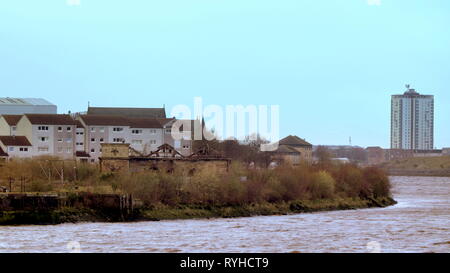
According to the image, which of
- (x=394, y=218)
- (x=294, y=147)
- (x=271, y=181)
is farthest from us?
(x=294, y=147)

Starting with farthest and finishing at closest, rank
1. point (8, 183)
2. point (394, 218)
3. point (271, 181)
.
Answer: point (271, 181)
point (8, 183)
point (394, 218)

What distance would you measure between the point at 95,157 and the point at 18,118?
8841 millimetres

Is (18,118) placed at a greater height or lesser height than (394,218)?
greater

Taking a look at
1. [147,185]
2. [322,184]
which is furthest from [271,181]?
[147,185]

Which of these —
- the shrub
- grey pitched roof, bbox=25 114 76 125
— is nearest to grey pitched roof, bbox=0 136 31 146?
grey pitched roof, bbox=25 114 76 125

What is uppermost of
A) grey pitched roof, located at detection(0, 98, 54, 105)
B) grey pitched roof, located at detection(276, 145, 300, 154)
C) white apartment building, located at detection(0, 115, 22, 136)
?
grey pitched roof, located at detection(0, 98, 54, 105)

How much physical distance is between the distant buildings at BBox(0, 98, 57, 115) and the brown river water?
203ft

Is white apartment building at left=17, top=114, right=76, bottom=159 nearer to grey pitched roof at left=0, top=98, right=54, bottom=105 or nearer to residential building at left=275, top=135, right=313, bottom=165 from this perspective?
grey pitched roof at left=0, top=98, right=54, bottom=105

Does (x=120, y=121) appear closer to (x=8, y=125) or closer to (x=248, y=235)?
(x=8, y=125)

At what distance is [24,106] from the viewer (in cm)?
11388

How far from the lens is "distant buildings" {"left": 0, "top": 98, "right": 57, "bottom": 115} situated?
113000 mm

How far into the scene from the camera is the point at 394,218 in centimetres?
5706

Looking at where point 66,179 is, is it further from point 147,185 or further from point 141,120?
point 141,120
